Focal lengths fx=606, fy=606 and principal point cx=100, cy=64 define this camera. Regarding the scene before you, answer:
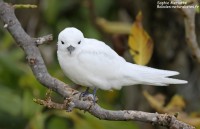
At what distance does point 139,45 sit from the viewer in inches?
87.6

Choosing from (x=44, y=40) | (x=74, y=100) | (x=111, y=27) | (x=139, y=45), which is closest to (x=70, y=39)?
(x=44, y=40)

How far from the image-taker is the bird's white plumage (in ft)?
5.98

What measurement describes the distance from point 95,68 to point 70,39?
4.7 inches

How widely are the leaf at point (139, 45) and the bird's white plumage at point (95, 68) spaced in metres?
0.30

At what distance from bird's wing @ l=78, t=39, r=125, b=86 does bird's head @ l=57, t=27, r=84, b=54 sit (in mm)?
30

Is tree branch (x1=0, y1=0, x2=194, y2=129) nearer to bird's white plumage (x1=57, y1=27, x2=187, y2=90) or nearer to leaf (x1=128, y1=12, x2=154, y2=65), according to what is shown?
bird's white plumage (x1=57, y1=27, x2=187, y2=90)

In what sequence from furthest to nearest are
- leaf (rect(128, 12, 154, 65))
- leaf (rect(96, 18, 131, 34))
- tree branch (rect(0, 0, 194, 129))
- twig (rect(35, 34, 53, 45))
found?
leaf (rect(96, 18, 131, 34)) → leaf (rect(128, 12, 154, 65)) → twig (rect(35, 34, 53, 45)) → tree branch (rect(0, 0, 194, 129))

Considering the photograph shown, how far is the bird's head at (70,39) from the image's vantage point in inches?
71.2

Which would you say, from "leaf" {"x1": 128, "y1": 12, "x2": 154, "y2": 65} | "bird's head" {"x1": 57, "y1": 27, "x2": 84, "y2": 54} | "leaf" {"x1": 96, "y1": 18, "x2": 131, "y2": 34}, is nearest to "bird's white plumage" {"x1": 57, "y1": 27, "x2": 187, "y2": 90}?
"bird's head" {"x1": 57, "y1": 27, "x2": 84, "y2": 54}

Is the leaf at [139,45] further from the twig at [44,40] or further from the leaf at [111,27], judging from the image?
the leaf at [111,27]

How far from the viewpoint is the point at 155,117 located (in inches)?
64.9

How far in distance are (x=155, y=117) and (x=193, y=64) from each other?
1.49 m

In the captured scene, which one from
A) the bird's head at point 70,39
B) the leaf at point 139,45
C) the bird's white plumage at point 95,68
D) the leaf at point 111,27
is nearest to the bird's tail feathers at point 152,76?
the bird's white plumage at point 95,68

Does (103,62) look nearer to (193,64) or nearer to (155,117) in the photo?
(155,117)
